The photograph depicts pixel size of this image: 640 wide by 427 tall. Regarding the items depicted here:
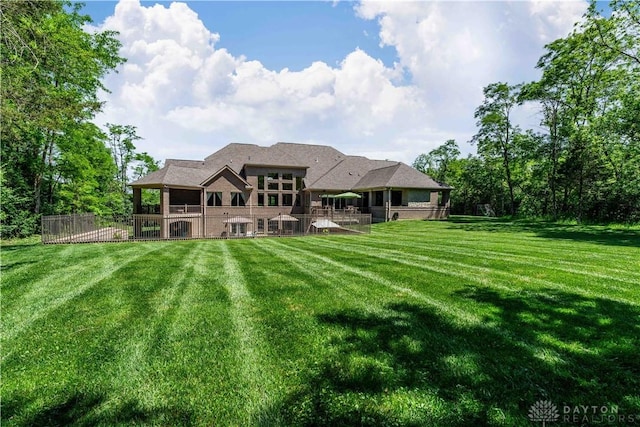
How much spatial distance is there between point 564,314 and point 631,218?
78.8 ft

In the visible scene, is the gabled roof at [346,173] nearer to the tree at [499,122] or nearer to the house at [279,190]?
the house at [279,190]

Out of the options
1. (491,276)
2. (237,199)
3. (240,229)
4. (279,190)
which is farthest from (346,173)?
(491,276)

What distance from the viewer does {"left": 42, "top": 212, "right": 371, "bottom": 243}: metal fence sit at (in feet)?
51.4

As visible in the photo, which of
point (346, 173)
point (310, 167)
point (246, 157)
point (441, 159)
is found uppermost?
point (441, 159)

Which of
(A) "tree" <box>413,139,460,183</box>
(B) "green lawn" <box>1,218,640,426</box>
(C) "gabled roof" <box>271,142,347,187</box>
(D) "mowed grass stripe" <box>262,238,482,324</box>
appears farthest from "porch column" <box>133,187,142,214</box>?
(A) "tree" <box>413,139,460,183</box>

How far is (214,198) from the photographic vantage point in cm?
2847

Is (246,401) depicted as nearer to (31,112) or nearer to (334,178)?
(31,112)

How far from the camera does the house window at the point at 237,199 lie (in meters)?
29.3

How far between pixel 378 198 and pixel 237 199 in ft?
48.4

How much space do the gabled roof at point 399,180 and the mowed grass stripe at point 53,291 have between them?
83.1ft

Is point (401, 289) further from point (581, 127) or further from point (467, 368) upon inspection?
point (581, 127)

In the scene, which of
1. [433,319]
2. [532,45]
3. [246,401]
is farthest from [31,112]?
[532,45]
